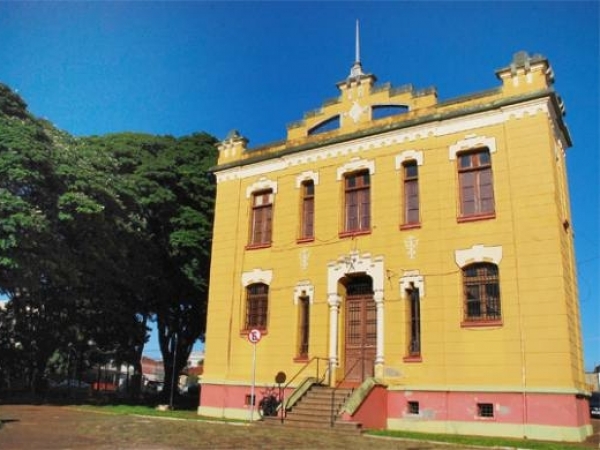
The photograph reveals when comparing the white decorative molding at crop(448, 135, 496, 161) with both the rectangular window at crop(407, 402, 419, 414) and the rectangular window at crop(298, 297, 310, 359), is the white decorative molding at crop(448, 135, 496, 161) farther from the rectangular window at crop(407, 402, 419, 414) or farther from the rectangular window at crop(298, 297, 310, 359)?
the rectangular window at crop(407, 402, 419, 414)

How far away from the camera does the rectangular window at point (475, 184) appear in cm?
1775

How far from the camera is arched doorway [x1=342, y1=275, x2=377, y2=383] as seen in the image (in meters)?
18.9

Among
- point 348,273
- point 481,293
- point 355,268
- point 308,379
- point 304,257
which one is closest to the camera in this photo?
point 481,293

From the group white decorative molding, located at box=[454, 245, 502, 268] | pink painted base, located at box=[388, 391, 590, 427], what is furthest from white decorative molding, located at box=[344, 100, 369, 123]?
pink painted base, located at box=[388, 391, 590, 427]

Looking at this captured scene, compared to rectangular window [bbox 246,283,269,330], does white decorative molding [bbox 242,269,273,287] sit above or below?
above

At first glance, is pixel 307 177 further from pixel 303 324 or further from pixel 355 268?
pixel 303 324

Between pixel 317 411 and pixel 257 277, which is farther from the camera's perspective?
pixel 257 277

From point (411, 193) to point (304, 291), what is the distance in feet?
16.4

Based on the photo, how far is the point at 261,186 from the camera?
2269 cm

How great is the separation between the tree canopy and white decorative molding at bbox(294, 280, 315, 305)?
7.28 meters

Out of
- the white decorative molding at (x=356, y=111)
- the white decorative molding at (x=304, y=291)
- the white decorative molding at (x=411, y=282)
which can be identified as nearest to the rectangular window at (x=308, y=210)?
the white decorative molding at (x=304, y=291)

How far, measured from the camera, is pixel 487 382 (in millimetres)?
16047

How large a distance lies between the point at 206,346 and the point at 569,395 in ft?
41.5

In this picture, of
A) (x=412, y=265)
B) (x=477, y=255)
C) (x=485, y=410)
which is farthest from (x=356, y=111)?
(x=485, y=410)
